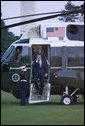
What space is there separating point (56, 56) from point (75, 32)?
1124 mm

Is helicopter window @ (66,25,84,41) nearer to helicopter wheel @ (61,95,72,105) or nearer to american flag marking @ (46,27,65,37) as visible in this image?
american flag marking @ (46,27,65,37)

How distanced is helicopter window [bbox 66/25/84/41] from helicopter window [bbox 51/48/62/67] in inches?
27.9

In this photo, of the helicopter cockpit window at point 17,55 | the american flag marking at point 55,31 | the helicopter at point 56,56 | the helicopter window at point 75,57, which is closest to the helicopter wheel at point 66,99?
the helicopter at point 56,56

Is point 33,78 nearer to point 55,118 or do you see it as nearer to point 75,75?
point 75,75

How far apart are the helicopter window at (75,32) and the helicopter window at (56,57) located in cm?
71

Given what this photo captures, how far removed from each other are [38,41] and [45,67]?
969 mm

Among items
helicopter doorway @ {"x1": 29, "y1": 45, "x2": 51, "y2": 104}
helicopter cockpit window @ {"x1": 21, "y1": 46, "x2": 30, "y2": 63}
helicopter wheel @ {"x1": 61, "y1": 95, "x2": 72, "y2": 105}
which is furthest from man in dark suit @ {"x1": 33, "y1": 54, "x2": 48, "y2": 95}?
helicopter wheel @ {"x1": 61, "y1": 95, "x2": 72, "y2": 105}

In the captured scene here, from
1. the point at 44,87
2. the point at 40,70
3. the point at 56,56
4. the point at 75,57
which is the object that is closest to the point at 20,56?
the point at 40,70

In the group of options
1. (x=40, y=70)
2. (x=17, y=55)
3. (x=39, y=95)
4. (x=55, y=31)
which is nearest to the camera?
(x=39, y=95)

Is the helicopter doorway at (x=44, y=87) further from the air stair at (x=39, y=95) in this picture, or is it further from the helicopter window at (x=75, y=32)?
the helicopter window at (x=75, y=32)

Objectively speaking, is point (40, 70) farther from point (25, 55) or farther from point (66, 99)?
point (66, 99)

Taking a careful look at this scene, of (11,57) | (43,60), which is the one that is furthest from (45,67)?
(11,57)

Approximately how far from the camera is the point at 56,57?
16.8 metres

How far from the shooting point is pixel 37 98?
1644cm
